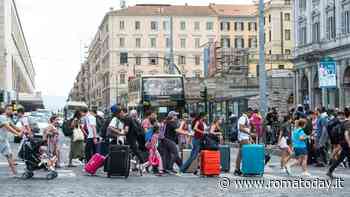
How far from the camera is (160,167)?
67.3ft

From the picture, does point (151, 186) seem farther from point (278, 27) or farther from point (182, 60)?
point (182, 60)

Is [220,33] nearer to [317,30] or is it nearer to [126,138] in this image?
[317,30]

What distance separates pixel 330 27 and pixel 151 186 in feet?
168

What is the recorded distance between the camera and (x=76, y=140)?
23.4 metres

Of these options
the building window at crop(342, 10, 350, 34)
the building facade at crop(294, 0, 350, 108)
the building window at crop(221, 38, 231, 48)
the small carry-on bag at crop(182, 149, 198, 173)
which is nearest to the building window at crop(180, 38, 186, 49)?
the building window at crop(221, 38, 231, 48)

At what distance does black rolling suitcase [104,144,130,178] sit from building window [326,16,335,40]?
48034 millimetres

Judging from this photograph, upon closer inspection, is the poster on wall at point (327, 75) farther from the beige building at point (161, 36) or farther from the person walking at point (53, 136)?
the beige building at point (161, 36)

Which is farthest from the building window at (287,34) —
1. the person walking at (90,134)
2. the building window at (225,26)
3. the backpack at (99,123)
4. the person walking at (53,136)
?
the person walking at (53,136)

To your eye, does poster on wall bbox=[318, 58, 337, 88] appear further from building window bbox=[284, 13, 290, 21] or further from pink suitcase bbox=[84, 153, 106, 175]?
building window bbox=[284, 13, 290, 21]

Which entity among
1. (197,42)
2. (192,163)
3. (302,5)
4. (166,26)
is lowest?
(192,163)

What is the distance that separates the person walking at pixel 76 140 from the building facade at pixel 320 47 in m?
39.8

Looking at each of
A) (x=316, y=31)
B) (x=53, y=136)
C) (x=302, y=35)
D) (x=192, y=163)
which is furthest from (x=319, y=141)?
(x=302, y=35)

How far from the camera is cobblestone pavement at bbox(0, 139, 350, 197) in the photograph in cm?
1538

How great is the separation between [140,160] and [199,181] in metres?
2.29
